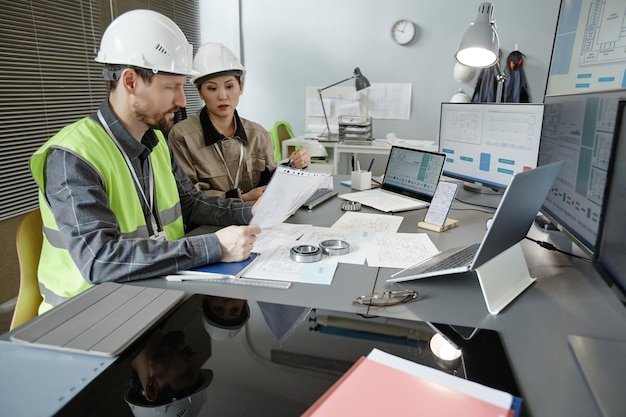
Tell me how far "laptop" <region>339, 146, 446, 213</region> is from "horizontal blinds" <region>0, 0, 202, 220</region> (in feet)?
5.92

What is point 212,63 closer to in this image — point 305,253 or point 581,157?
point 305,253

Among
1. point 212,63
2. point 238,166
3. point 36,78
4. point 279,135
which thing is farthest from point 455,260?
point 279,135

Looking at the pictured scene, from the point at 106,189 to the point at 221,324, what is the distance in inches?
23.2

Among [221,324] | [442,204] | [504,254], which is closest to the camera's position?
[221,324]

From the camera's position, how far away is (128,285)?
104cm

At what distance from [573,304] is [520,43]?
146 inches

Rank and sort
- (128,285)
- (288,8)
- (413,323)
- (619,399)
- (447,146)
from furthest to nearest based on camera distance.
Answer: (288,8) → (447,146) → (128,285) → (413,323) → (619,399)

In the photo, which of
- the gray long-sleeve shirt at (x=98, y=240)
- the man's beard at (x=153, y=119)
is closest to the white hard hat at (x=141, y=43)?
the man's beard at (x=153, y=119)

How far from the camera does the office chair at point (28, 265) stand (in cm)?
125

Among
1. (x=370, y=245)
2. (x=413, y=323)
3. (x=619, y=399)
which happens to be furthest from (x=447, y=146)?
(x=619, y=399)

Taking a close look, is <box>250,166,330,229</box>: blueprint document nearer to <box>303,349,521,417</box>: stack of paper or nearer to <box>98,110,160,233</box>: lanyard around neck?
<box>98,110,160,233</box>: lanyard around neck

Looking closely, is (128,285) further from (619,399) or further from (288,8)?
(288,8)

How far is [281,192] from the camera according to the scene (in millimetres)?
1308

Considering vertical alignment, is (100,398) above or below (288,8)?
below
